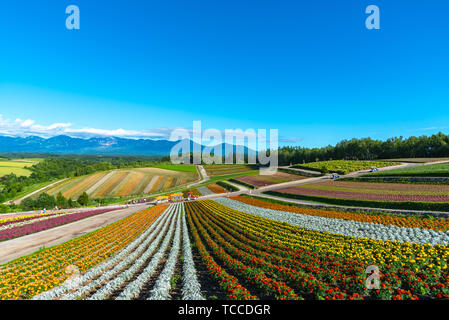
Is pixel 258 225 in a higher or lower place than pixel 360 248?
lower

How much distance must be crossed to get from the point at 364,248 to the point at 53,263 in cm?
2158

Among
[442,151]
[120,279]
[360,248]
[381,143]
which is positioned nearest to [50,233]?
[120,279]

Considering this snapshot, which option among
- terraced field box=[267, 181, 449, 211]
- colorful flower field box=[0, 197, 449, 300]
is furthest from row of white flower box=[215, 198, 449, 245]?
terraced field box=[267, 181, 449, 211]

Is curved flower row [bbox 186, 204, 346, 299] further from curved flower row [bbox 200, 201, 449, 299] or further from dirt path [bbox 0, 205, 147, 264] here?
dirt path [bbox 0, 205, 147, 264]

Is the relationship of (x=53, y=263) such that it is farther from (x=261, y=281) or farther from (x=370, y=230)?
(x=370, y=230)

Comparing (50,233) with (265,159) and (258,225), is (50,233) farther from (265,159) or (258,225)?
(265,159)

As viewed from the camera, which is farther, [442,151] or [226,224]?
[442,151]

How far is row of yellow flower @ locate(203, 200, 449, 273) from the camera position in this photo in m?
10.2

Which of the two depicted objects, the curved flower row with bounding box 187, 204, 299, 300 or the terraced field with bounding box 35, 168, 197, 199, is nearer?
the curved flower row with bounding box 187, 204, 299, 300

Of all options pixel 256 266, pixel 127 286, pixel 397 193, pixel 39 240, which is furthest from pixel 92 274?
pixel 397 193

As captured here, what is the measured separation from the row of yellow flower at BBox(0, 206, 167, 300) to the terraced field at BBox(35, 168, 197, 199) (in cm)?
5101
